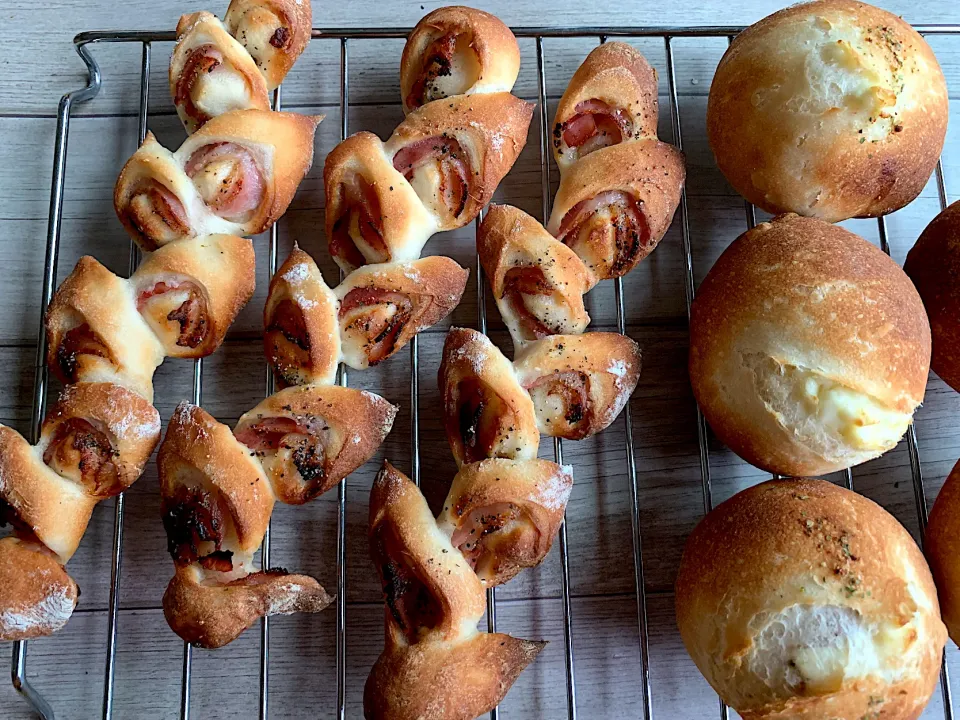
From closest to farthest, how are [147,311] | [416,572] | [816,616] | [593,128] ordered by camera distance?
1. [816,616]
2. [416,572]
3. [147,311]
4. [593,128]

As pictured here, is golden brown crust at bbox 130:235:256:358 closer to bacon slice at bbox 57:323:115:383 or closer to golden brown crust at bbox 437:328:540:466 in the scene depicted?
bacon slice at bbox 57:323:115:383

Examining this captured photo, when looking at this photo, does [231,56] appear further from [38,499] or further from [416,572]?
[416,572]

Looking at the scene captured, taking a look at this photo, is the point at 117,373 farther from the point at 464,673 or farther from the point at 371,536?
the point at 464,673

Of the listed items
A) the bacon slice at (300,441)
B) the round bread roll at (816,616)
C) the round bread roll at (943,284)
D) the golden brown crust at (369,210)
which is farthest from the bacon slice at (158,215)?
the round bread roll at (943,284)

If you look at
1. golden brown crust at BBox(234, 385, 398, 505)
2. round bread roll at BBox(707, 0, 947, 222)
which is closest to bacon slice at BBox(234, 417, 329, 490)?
golden brown crust at BBox(234, 385, 398, 505)

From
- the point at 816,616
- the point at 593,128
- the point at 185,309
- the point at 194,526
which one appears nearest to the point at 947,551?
the point at 816,616
